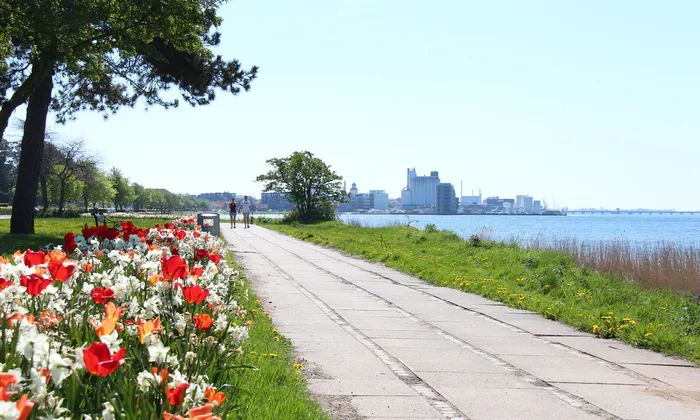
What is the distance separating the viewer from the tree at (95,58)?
42.2 ft

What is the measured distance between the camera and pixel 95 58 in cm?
1623

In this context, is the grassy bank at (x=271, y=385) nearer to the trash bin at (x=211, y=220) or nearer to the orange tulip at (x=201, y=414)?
the orange tulip at (x=201, y=414)

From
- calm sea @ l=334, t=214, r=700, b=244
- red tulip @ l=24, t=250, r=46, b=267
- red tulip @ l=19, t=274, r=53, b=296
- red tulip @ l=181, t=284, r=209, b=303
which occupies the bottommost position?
calm sea @ l=334, t=214, r=700, b=244

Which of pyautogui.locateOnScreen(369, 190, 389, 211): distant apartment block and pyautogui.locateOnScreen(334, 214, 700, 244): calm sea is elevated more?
pyautogui.locateOnScreen(369, 190, 389, 211): distant apartment block

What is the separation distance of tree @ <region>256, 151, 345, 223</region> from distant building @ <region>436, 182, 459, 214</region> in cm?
14534

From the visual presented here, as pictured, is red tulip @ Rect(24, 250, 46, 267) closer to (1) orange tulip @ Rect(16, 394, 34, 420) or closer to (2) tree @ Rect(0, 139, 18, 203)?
(1) orange tulip @ Rect(16, 394, 34, 420)

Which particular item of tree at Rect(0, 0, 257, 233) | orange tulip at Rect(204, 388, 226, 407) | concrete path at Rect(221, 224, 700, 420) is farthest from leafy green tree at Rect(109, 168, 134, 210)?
orange tulip at Rect(204, 388, 226, 407)

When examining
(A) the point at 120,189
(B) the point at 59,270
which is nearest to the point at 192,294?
(B) the point at 59,270

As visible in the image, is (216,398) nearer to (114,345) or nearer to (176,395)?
(176,395)

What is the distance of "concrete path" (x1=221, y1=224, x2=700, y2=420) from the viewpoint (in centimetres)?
437

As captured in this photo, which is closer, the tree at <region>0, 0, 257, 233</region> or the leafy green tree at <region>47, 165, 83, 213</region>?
the tree at <region>0, 0, 257, 233</region>

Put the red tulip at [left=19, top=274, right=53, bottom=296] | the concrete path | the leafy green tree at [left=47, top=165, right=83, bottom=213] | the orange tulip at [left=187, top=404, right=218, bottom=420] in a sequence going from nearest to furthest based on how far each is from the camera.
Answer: the orange tulip at [left=187, top=404, right=218, bottom=420]
the red tulip at [left=19, top=274, right=53, bottom=296]
the concrete path
the leafy green tree at [left=47, top=165, right=83, bottom=213]

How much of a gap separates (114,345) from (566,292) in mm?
8691

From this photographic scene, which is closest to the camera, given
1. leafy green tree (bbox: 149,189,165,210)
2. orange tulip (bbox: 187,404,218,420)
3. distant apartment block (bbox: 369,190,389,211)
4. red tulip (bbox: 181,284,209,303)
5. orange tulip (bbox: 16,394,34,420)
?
orange tulip (bbox: 16,394,34,420)
